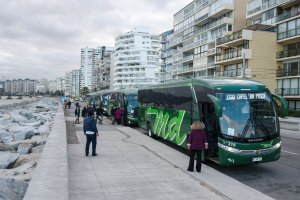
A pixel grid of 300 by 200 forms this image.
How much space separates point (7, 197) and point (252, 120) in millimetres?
7541

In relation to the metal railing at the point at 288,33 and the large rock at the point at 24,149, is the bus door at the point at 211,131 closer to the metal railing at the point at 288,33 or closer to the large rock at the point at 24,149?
the large rock at the point at 24,149

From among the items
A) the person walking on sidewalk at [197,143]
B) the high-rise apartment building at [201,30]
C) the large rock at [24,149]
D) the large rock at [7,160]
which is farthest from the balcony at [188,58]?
the person walking on sidewalk at [197,143]

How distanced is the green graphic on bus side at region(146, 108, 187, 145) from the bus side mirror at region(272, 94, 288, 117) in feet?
12.6

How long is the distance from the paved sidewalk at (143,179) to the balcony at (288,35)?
130 ft

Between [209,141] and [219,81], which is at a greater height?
[219,81]

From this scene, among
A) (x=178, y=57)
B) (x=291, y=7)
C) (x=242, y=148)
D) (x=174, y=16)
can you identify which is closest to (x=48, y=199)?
(x=242, y=148)

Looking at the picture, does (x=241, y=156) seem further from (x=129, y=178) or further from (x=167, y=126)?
(x=167, y=126)

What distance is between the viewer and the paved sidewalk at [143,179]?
8.35 meters

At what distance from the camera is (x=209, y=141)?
12281 mm

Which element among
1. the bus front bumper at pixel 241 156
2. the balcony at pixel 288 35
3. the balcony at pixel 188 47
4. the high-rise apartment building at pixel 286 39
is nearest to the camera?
the bus front bumper at pixel 241 156

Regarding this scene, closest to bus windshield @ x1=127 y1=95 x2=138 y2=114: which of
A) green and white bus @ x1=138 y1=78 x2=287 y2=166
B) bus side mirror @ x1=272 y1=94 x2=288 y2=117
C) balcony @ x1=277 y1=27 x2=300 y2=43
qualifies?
green and white bus @ x1=138 y1=78 x2=287 y2=166

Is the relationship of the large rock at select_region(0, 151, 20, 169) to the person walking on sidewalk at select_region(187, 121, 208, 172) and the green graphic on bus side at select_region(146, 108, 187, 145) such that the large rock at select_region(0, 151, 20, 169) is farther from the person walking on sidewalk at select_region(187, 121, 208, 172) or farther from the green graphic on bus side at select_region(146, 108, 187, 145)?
the green graphic on bus side at select_region(146, 108, 187, 145)

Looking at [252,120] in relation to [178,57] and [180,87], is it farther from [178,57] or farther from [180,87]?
[178,57]

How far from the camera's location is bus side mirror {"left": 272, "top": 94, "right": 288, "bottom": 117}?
12.6 meters
